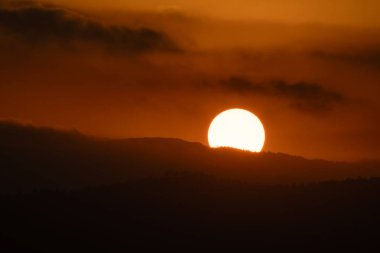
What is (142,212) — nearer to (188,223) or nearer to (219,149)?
(188,223)

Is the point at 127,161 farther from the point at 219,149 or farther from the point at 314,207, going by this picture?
the point at 314,207

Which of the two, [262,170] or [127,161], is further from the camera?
[127,161]

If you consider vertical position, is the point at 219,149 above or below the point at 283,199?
above

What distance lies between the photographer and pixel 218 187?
291 ft

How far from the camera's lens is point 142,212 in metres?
84.9

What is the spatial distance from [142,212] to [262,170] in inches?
955

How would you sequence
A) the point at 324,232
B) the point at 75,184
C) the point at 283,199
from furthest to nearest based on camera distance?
the point at 75,184, the point at 283,199, the point at 324,232

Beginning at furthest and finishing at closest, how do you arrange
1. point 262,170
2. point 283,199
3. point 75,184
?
point 75,184, point 262,170, point 283,199

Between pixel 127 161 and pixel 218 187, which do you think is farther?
pixel 127 161

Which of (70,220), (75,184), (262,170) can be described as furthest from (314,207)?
(75,184)

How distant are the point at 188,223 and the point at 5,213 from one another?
1178 centimetres

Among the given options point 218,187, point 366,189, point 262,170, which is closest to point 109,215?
point 218,187

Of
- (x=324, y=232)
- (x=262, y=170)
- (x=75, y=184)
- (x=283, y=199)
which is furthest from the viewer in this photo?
(x=75, y=184)

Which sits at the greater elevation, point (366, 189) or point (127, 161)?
point (127, 161)
